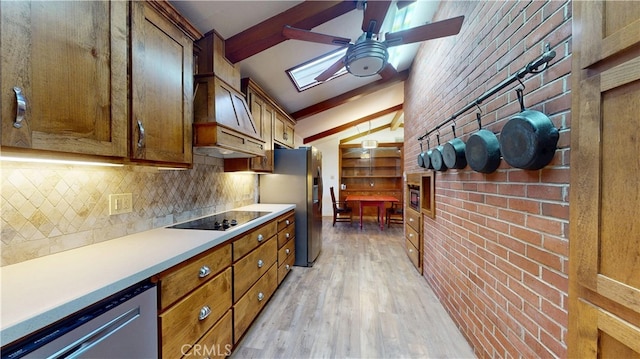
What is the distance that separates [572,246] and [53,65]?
207 centimetres

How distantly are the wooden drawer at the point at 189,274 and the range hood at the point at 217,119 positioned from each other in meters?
0.77

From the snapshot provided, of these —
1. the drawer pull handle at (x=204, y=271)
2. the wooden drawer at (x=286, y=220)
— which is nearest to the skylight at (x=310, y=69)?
the wooden drawer at (x=286, y=220)

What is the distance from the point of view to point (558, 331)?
3.11 ft

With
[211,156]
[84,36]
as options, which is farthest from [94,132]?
[211,156]

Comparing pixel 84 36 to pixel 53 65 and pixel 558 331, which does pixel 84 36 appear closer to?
pixel 53 65

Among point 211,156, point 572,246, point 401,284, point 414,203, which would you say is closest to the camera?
point 572,246

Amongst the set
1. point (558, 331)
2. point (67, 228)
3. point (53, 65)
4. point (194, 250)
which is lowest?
point (558, 331)

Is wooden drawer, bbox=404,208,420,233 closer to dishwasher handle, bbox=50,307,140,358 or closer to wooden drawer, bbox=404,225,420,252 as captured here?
wooden drawer, bbox=404,225,420,252

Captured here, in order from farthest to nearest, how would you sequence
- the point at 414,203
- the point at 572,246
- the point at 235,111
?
the point at 414,203, the point at 235,111, the point at 572,246

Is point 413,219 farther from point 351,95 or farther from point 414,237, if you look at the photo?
point 351,95

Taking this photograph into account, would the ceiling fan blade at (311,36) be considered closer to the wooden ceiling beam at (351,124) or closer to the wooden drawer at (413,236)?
the wooden drawer at (413,236)

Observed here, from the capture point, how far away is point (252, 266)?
1850 mm

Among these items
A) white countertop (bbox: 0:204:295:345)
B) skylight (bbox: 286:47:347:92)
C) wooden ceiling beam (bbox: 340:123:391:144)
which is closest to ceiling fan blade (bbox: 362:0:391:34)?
skylight (bbox: 286:47:347:92)

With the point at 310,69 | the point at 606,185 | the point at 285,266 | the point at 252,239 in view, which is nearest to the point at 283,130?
the point at 310,69
